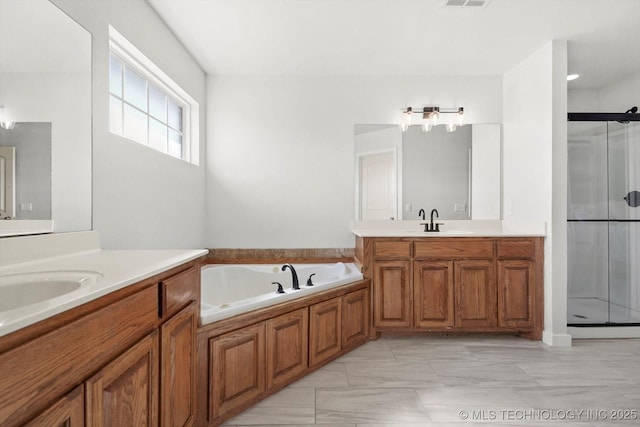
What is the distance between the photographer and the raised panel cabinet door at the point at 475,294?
296cm

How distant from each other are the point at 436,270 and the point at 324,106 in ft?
6.26

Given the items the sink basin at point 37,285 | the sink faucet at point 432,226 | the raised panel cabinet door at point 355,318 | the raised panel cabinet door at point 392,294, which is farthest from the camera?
the sink faucet at point 432,226

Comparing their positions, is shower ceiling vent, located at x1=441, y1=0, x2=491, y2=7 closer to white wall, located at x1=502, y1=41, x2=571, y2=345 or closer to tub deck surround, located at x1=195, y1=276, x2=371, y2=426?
white wall, located at x1=502, y1=41, x2=571, y2=345

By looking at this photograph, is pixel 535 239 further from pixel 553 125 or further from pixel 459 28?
pixel 459 28

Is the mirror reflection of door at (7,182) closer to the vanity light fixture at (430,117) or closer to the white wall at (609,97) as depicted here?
the vanity light fixture at (430,117)

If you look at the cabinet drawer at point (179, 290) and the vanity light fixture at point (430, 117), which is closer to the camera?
the cabinet drawer at point (179, 290)

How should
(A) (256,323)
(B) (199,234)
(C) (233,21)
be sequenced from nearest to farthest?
1. (A) (256,323)
2. (C) (233,21)
3. (B) (199,234)

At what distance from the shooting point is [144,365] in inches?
43.3

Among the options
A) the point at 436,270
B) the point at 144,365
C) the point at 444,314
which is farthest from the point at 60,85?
the point at 444,314

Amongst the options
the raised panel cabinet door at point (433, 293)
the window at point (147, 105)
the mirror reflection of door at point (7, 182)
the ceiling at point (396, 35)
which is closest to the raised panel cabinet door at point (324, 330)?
the raised panel cabinet door at point (433, 293)

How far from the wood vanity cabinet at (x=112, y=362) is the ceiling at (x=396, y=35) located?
1894mm

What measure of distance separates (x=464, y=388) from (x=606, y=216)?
221cm

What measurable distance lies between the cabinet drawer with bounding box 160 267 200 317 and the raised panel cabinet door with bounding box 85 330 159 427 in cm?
12

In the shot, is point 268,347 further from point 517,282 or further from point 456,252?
point 517,282
